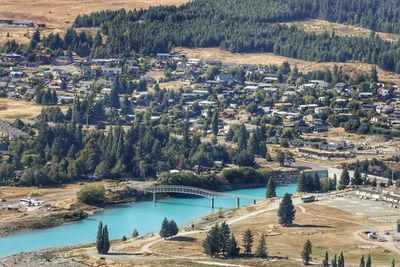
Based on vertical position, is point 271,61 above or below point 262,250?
above

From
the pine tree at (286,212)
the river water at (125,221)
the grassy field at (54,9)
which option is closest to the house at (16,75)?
the grassy field at (54,9)

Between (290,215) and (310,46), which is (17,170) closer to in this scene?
(290,215)

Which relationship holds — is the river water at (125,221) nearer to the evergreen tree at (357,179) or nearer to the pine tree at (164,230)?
the pine tree at (164,230)

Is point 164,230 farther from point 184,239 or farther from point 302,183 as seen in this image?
point 302,183

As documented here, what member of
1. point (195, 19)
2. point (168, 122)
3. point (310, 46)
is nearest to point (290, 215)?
point (168, 122)

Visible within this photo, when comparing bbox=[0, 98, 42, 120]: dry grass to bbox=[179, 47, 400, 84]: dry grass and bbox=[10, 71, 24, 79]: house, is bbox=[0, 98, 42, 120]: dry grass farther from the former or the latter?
bbox=[179, 47, 400, 84]: dry grass

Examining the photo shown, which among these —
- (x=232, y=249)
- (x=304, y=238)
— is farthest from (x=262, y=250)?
(x=304, y=238)
